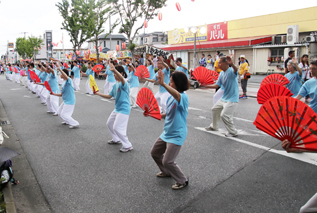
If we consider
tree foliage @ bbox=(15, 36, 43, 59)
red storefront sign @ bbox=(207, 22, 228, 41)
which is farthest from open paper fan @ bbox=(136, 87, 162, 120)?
tree foliage @ bbox=(15, 36, 43, 59)

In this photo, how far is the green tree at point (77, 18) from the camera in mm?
32438

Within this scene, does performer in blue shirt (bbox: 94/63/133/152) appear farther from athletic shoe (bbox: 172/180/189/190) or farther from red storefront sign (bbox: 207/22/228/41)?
red storefront sign (bbox: 207/22/228/41)

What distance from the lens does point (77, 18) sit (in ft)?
110

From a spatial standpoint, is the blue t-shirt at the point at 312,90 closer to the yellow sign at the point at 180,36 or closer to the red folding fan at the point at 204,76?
the red folding fan at the point at 204,76

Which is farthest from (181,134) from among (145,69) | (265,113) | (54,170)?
(145,69)

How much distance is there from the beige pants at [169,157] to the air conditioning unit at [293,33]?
66.4ft

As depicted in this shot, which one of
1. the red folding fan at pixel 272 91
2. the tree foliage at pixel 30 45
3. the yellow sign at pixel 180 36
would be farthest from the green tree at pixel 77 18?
the tree foliage at pixel 30 45

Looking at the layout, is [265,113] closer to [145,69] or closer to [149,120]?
[149,120]

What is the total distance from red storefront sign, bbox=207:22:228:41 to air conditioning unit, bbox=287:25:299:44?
7.07 m

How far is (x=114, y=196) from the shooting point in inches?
146

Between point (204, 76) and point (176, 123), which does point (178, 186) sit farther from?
point (204, 76)

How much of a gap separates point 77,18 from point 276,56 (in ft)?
76.7

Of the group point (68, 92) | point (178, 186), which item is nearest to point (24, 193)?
point (178, 186)

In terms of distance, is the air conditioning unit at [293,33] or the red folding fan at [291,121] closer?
the red folding fan at [291,121]
